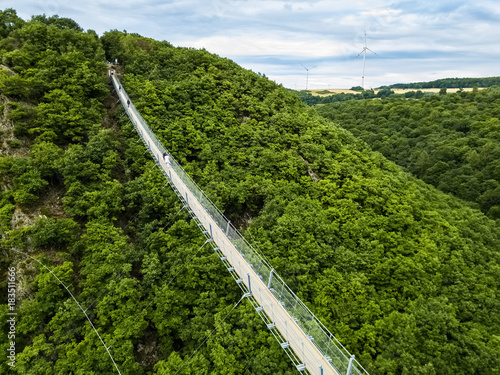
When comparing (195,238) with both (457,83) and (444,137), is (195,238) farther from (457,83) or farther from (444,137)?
(457,83)

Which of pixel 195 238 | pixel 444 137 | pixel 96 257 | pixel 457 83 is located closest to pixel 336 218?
pixel 195 238

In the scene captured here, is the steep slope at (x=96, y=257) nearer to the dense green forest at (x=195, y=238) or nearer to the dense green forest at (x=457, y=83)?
the dense green forest at (x=195, y=238)

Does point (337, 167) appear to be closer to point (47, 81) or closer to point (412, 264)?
point (412, 264)

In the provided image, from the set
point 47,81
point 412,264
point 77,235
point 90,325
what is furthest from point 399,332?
point 47,81

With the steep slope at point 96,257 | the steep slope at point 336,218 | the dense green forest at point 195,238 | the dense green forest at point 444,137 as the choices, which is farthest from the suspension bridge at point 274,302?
the dense green forest at point 444,137

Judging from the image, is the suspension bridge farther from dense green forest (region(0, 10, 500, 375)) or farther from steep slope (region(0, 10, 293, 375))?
dense green forest (region(0, 10, 500, 375))

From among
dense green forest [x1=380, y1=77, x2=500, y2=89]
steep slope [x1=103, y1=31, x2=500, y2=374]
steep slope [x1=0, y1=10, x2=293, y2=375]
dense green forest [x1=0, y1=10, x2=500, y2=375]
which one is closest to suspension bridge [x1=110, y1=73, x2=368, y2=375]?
steep slope [x1=0, y1=10, x2=293, y2=375]
